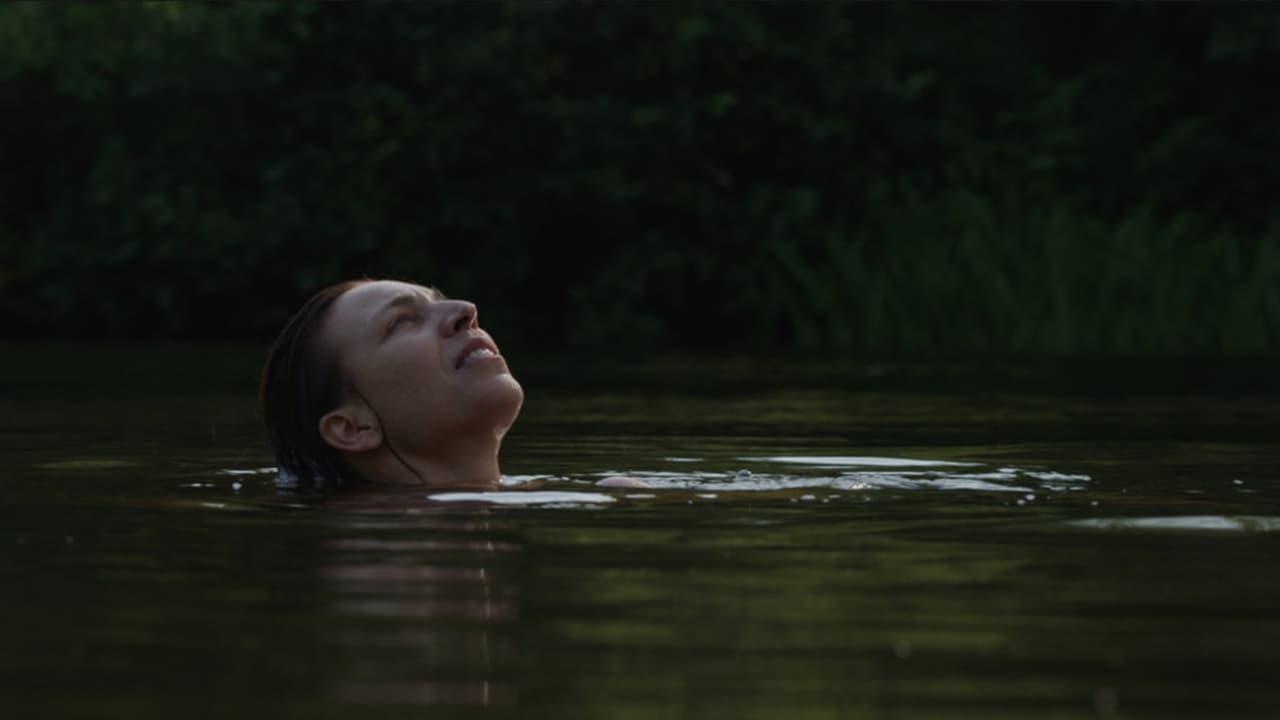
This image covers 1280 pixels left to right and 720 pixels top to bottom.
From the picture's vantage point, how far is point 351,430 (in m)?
7.26

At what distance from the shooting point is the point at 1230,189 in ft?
81.1

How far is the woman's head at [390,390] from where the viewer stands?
7.12m

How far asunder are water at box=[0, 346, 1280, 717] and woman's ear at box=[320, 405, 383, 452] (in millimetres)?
233

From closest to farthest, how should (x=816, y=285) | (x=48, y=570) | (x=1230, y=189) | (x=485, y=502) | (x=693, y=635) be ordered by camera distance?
(x=693, y=635)
(x=48, y=570)
(x=485, y=502)
(x=816, y=285)
(x=1230, y=189)

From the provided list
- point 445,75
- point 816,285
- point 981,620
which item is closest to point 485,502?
point 981,620

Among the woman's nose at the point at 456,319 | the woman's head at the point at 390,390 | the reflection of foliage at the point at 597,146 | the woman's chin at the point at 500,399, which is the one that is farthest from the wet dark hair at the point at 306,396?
the reflection of foliage at the point at 597,146

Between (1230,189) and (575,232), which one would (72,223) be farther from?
(1230,189)

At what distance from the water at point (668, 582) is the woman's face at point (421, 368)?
1.36 ft

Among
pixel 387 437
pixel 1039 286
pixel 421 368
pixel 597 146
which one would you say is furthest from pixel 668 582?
pixel 597 146

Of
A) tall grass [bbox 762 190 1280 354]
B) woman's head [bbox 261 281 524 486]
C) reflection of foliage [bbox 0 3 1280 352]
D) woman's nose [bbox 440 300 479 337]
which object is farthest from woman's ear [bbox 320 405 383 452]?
reflection of foliage [bbox 0 3 1280 352]

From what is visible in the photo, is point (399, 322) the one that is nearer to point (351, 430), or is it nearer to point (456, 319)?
point (456, 319)

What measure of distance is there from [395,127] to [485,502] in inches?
770

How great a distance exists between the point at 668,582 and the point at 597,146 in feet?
65.5

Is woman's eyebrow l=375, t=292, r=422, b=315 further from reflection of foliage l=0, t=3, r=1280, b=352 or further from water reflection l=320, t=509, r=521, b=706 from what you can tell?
reflection of foliage l=0, t=3, r=1280, b=352
